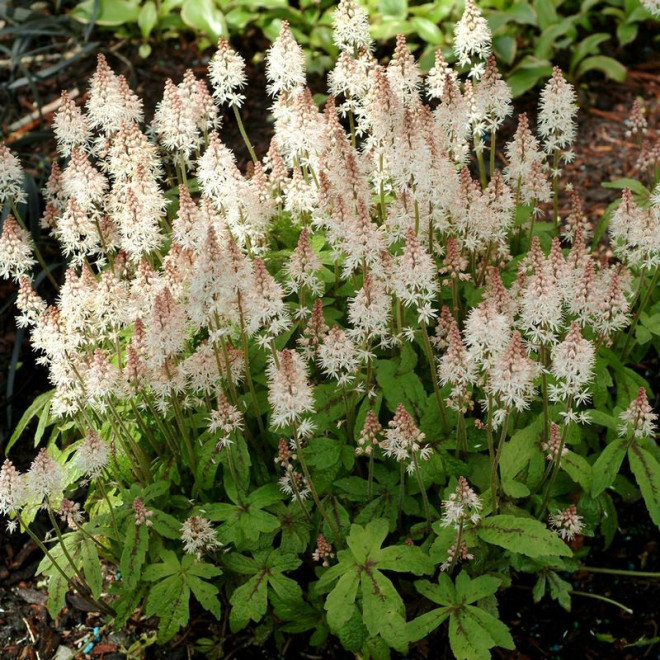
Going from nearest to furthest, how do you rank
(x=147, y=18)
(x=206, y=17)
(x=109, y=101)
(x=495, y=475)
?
(x=495, y=475), (x=109, y=101), (x=206, y=17), (x=147, y=18)

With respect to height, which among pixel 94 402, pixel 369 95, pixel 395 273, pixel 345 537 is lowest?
pixel 345 537

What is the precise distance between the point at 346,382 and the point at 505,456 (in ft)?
2.56

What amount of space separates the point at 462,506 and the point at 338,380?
0.79 meters

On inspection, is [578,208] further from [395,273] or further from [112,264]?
[112,264]

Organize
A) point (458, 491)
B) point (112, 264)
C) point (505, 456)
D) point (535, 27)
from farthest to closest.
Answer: point (535, 27) < point (112, 264) < point (505, 456) < point (458, 491)

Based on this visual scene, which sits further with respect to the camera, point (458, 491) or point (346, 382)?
point (346, 382)

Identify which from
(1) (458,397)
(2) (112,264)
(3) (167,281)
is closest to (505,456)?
(1) (458,397)

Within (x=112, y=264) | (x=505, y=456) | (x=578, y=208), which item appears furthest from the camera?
(x=112, y=264)

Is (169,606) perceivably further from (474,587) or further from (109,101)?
(109,101)

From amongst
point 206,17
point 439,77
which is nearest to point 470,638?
point 439,77

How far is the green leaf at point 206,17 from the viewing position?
8.43 m

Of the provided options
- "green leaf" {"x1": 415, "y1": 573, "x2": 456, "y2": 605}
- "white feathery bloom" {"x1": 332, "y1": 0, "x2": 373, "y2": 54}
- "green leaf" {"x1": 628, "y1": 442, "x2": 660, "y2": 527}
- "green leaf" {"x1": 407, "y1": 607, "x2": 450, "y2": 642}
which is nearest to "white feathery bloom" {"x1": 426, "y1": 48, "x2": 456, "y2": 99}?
"white feathery bloom" {"x1": 332, "y1": 0, "x2": 373, "y2": 54}

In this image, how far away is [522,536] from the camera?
3.73 metres

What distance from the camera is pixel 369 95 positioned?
181 inches
